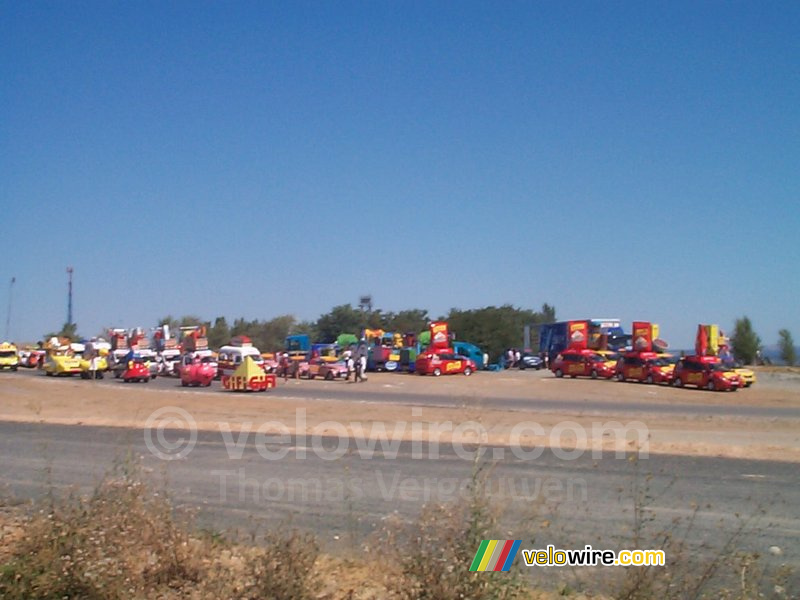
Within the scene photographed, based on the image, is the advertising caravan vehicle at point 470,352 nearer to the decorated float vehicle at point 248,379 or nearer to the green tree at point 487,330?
the green tree at point 487,330

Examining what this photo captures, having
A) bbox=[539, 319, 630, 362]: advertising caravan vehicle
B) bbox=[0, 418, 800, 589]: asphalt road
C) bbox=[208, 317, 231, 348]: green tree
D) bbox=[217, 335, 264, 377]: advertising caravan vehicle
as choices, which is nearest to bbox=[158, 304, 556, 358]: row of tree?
bbox=[208, 317, 231, 348]: green tree

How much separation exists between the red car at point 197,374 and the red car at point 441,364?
16.9m

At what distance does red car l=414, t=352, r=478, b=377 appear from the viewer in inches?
2192

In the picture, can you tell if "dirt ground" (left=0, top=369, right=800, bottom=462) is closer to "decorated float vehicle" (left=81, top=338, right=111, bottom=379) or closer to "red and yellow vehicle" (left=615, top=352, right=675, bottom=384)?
"red and yellow vehicle" (left=615, top=352, right=675, bottom=384)

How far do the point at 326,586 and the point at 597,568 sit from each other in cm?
259

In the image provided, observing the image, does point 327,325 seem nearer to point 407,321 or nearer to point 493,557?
point 407,321

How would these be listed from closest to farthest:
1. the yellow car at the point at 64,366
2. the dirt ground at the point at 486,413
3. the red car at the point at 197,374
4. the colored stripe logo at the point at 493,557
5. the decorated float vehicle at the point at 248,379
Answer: the colored stripe logo at the point at 493,557, the dirt ground at the point at 486,413, the decorated float vehicle at the point at 248,379, the red car at the point at 197,374, the yellow car at the point at 64,366

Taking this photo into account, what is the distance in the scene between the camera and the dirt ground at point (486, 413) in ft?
58.5

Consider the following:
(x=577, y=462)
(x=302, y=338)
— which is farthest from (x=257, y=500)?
(x=302, y=338)

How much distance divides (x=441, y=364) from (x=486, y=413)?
29.2 m

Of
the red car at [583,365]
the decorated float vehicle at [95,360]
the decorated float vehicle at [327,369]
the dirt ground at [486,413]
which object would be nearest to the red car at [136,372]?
the decorated float vehicle at [95,360]

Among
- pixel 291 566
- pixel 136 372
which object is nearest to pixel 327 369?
pixel 136 372

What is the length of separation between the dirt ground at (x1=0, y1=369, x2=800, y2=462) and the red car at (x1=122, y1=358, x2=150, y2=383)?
4994mm

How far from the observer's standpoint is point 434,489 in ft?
35.8
